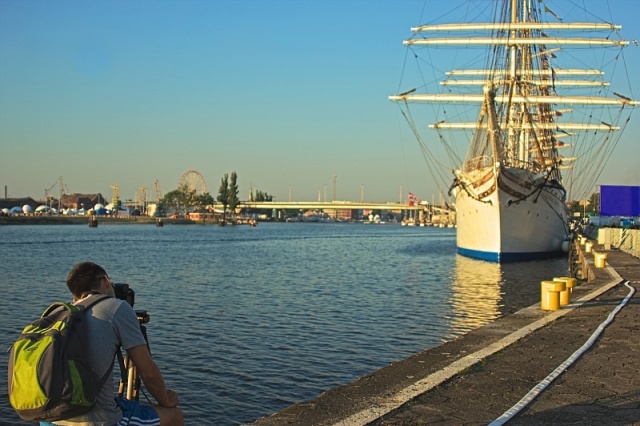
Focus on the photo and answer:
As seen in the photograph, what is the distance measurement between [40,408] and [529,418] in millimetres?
5121

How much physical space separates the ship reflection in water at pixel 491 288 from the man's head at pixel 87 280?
15.7 m

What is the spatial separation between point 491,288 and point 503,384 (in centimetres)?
2430

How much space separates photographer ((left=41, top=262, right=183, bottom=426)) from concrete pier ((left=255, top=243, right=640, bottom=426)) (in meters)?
2.77

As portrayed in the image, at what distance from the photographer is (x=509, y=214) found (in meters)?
48.7

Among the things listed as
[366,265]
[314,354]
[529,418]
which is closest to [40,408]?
[529,418]

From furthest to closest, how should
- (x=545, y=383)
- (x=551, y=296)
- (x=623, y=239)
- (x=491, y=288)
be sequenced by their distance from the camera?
(x=623, y=239), (x=491, y=288), (x=551, y=296), (x=545, y=383)

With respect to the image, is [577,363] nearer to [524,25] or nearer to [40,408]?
[40,408]

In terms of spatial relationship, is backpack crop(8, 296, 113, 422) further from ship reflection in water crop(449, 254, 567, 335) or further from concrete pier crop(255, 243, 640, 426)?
ship reflection in water crop(449, 254, 567, 335)

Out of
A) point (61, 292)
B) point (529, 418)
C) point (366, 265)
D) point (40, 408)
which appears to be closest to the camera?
point (40, 408)

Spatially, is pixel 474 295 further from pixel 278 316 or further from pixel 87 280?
pixel 87 280

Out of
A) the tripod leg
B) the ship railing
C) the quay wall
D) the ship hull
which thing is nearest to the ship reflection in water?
the ship hull

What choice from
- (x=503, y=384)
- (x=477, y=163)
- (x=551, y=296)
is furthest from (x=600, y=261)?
(x=503, y=384)

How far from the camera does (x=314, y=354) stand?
53.1 ft

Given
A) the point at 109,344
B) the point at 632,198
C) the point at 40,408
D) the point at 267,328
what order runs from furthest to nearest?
the point at 632,198
the point at 267,328
the point at 109,344
the point at 40,408
